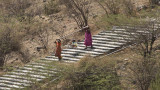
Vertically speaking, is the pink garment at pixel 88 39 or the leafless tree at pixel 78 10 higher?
the leafless tree at pixel 78 10

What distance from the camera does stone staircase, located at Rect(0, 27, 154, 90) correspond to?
45.5ft

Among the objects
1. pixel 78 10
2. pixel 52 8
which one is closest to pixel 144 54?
pixel 78 10

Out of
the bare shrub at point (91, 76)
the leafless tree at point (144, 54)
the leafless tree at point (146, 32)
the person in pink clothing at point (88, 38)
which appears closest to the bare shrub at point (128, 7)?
the person in pink clothing at point (88, 38)

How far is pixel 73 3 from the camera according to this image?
65.1 feet

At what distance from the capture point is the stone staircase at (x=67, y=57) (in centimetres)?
1386

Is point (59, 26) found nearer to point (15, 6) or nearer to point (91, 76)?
point (15, 6)

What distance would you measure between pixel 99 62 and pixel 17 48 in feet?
30.1

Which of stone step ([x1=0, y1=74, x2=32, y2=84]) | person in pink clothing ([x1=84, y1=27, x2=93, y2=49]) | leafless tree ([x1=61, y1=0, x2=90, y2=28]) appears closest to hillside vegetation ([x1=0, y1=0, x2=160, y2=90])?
leafless tree ([x1=61, y1=0, x2=90, y2=28])

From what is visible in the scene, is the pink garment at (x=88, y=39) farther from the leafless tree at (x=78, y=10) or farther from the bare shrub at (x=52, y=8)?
the bare shrub at (x=52, y=8)

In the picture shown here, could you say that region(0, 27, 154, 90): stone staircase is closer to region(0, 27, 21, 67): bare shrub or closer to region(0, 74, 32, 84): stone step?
region(0, 74, 32, 84): stone step

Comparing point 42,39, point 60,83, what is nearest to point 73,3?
point 42,39

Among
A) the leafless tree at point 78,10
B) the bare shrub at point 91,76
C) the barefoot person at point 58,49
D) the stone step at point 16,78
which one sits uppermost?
the leafless tree at point 78,10

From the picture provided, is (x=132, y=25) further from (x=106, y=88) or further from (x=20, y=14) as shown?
(x=20, y=14)

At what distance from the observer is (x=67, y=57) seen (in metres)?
15.5
